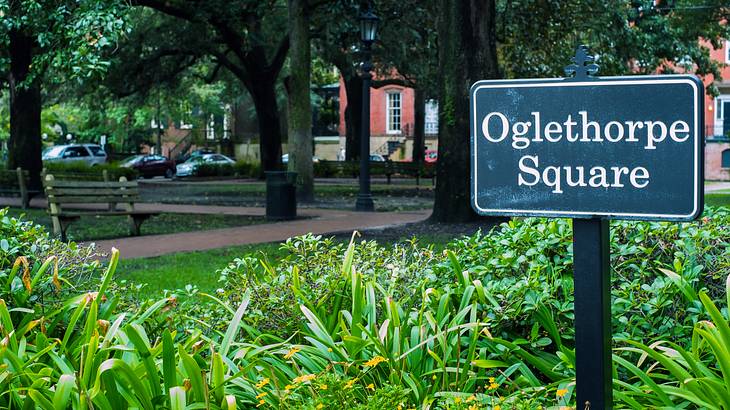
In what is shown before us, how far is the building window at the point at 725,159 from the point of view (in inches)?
1986

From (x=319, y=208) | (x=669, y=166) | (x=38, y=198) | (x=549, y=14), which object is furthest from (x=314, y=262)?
(x=38, y=198)

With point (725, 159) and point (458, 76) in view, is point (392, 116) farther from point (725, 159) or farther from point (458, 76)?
point (458, 76)

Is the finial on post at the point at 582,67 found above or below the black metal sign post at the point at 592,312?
above

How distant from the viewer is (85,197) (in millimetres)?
14625

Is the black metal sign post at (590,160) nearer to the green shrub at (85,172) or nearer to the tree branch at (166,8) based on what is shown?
the tree branch at (166,8)

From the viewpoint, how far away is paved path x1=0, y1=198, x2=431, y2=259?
43.1 ft

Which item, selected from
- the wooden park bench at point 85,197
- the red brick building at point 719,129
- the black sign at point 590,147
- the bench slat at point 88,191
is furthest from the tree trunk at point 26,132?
the red brick building at point 719,129

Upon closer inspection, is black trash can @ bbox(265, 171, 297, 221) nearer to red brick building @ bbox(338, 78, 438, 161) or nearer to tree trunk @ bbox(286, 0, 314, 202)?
tree trunk @ bbox(286, 0, 314, 202)

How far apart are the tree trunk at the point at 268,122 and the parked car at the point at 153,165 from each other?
49.4 ft

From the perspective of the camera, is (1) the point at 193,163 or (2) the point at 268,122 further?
(1) the point at 193,163

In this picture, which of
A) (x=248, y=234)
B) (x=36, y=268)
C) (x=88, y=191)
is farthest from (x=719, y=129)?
(x=36, y=268)

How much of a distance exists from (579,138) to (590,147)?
45mm

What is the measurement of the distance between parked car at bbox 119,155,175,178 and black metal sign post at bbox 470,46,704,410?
48.5m

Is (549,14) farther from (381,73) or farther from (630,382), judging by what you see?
(630,382)
